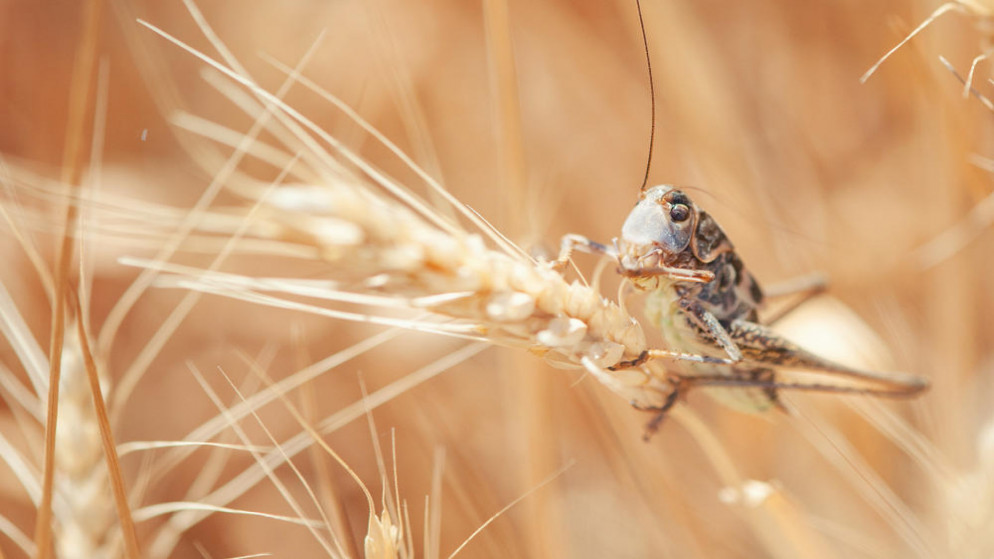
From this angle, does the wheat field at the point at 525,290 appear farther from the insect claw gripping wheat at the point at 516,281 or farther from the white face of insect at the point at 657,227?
the white face of insect at the point at 657,227

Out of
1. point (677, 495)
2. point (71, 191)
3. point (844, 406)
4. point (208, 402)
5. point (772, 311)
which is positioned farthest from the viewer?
point (208, 402)

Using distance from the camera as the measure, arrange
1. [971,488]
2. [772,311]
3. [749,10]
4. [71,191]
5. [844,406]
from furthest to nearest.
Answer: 1. [749,10]
2. [772,311]
3. [844,406]
4. [971,488]
5. [71,191]

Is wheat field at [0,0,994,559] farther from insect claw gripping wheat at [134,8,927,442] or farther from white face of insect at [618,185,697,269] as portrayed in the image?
white face of insect at [618,185,697,269]

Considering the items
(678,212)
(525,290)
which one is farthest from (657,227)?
(525,290)

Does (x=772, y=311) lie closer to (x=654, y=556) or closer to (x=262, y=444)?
(x=654, y=556)

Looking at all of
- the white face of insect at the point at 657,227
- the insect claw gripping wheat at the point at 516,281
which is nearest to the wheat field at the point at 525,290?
the insect claw gripping wheat at the point at 516,281

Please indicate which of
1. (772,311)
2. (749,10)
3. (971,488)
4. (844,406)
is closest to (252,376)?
(772,311)

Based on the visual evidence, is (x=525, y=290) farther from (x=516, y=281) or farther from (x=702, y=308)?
(x=702, y=308)
